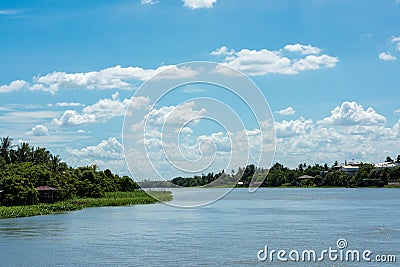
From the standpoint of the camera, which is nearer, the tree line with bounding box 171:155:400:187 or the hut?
the tree line with bounding box 171:155:400:187

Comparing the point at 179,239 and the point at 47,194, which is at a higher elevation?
the point at 47,194

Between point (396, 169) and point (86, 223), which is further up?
point (396, 169)

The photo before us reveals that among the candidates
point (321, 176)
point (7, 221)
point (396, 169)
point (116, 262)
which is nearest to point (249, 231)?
point (116, 262)

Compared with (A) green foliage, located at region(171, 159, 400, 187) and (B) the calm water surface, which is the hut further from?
(B) the calm water surface

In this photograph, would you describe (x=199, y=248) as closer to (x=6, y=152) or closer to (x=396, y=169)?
(x=6, y=152)

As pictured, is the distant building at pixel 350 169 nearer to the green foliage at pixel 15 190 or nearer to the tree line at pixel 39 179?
the tree line at pixel 39 179

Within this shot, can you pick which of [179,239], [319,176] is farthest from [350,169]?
[179,239]

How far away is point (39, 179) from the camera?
1977 inches

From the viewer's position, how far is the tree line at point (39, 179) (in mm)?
43812

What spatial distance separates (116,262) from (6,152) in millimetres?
42534

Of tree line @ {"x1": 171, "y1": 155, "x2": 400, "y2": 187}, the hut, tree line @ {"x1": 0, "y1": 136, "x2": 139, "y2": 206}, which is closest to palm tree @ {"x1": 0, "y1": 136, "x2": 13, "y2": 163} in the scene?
tree line @ {"x1": 0, "y1": 136, "x2": 139, "y2": 206}

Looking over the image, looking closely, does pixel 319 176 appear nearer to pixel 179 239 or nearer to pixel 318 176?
pixel 318 176

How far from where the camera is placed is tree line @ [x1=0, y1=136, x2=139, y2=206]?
43.8m

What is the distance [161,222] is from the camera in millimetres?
38031
